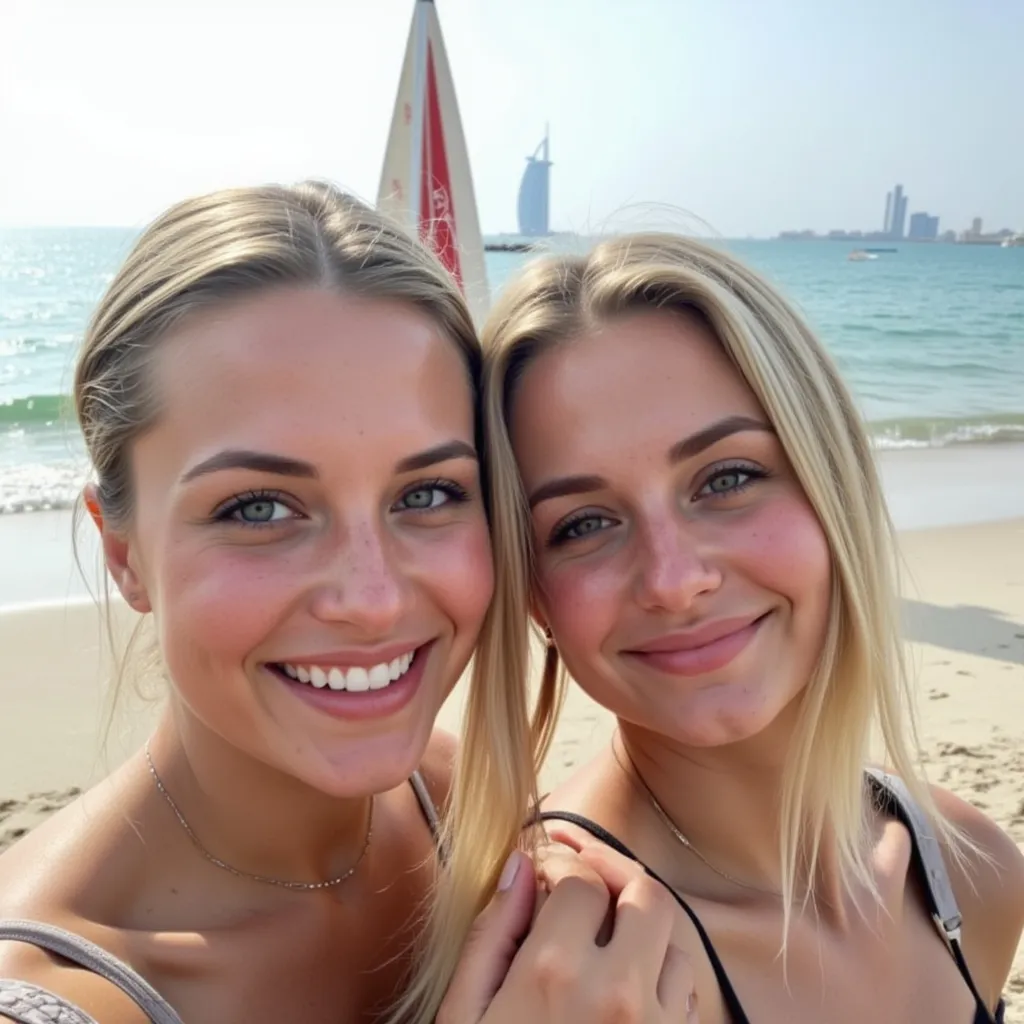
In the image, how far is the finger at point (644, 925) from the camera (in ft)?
5.41

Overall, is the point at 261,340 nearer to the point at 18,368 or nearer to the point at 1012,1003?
the point at 1012,1003

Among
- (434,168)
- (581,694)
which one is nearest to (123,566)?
(581,694)

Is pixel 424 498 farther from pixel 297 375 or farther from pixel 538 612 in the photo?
pixel 538 612

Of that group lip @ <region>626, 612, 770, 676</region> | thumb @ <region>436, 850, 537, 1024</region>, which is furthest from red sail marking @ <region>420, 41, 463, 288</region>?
thumb @ <region>436, 850, 537, 1024</region>

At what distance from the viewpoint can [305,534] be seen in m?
1.76

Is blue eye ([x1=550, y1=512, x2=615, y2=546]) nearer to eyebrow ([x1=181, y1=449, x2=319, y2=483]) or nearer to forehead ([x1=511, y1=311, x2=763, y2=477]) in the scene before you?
forehead ([x1=511, y1=311, x2=763, y2=477])

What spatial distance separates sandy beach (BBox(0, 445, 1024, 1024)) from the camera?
15.1ft

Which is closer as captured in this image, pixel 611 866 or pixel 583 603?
pixel 611 866

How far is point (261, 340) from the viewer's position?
1781mm

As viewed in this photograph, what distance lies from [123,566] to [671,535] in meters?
1.06

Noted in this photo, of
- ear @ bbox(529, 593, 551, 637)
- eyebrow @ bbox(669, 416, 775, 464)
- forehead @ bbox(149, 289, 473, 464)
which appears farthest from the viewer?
ear @ bbox(529, 593, 551, 637)

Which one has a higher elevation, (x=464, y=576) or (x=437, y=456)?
(x=437, y=456)

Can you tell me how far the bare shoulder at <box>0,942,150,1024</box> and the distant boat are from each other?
516cm

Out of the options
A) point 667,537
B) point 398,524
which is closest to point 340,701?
point 398,524
